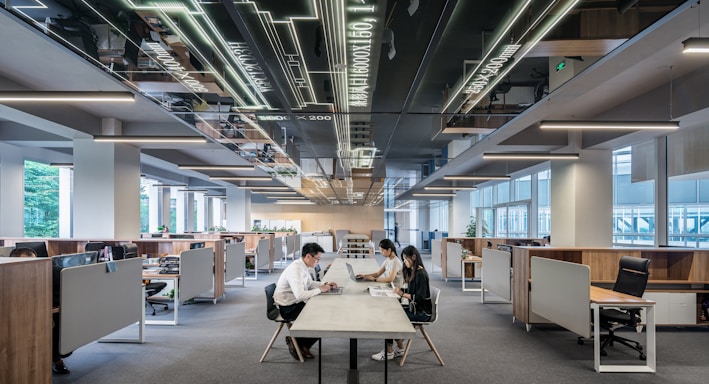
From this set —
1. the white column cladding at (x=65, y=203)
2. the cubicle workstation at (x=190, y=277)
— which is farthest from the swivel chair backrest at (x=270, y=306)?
the white column cladding at (x=65, y=203)

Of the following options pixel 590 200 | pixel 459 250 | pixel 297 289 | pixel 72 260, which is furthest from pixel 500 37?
pixel 459 250

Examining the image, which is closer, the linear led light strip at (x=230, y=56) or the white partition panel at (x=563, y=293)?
the linear led light strip at (x=230, y=56)

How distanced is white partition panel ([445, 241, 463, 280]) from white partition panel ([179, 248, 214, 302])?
5948 mm

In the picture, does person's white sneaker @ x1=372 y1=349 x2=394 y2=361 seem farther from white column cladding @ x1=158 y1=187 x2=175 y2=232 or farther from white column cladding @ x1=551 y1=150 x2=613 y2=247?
white column cladding @ x1=158 y1=187 x2=175 y2=232

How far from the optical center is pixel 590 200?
26.2 feet

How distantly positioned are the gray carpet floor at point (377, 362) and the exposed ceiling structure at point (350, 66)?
3.12 meters

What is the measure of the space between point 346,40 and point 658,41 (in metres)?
2.67

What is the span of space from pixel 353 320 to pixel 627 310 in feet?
13.5

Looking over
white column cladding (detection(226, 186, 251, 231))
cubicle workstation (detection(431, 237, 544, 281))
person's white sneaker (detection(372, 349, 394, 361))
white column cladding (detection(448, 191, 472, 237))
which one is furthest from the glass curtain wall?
white column cladding (detection(226, 186, 251, 231))

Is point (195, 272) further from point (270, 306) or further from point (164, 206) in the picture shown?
point (164, 206)

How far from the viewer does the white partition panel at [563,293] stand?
472cm

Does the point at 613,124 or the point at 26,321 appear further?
the point at 613,124

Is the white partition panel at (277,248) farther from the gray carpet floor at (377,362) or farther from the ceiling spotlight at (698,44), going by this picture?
the ceiling spotlight at (698,44)

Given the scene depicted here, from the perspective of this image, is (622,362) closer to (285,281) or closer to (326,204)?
(285,281)
